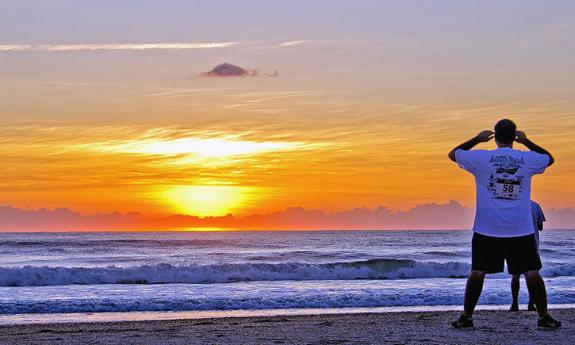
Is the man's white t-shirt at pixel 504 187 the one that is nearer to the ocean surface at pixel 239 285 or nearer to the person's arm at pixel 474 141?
the person's arm at pixel 474 141

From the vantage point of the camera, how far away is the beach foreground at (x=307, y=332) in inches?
311

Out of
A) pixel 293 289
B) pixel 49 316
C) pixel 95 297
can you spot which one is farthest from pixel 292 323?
pixel 293 289

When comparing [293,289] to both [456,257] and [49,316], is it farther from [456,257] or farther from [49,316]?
[456,257]

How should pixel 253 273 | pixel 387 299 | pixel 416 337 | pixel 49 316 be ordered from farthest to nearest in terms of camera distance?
pixel 253 273 < pixel 387 299 < pixel 49 316 < pixel 416 337

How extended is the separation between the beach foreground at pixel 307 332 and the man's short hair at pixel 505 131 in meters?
1.99

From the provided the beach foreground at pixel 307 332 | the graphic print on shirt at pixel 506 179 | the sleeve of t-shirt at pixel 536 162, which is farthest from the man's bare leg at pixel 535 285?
the sleeve of t-shirt at pixel 536 162

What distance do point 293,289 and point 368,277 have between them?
25.7ft

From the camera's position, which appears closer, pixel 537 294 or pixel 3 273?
pixel 537 294

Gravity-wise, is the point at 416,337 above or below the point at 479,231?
below

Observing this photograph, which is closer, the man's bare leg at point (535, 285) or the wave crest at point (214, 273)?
the man's bare leg at point (535, 285)

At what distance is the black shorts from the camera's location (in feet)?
24.7

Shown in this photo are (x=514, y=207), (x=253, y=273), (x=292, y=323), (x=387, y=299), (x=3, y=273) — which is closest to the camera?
(x=514, y=207)

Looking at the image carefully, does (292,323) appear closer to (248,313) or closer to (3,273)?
(248,313)

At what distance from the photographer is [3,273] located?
75.5 ft
